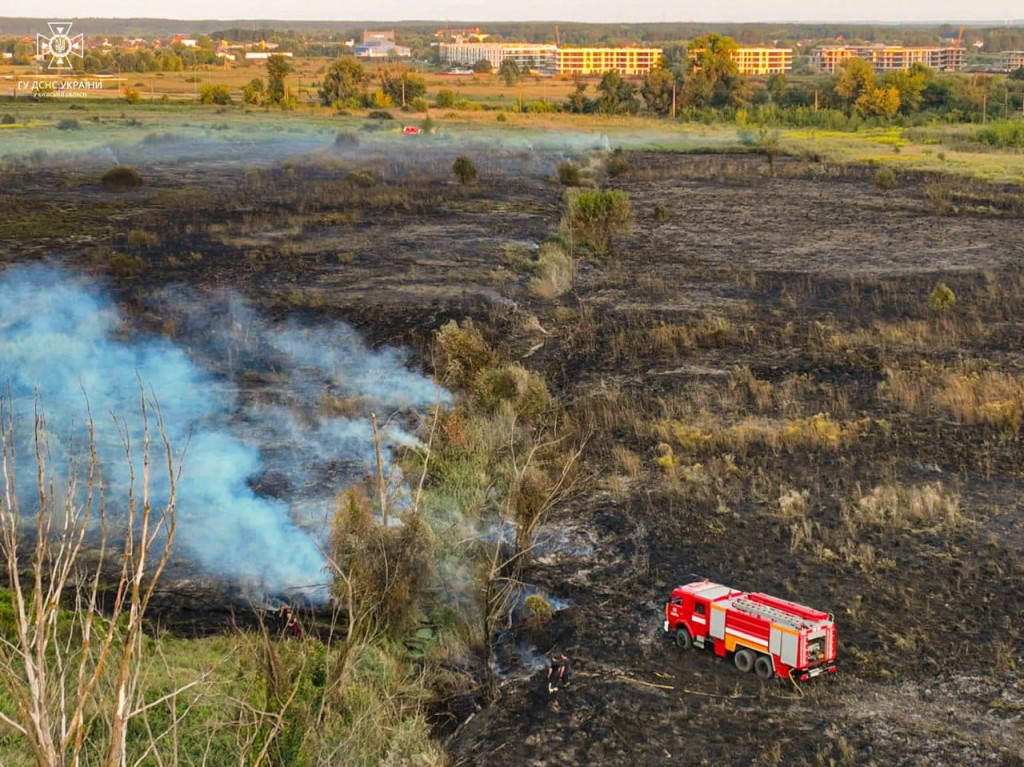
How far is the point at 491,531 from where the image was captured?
51.2ft

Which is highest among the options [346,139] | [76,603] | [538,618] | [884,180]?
[76,603]

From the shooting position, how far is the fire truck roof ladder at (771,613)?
475 inches

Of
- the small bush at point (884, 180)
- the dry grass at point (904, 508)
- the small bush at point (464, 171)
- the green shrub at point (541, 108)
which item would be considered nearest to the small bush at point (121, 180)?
the small bush at point (464, 171)

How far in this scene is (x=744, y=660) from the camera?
40.9 feet

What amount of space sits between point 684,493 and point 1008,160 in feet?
173

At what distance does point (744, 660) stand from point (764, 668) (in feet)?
0.80

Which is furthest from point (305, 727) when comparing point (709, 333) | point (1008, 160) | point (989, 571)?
point (1008, 160)

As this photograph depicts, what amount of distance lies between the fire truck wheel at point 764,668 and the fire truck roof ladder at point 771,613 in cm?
38

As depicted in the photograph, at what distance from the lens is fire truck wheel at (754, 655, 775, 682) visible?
481 inches

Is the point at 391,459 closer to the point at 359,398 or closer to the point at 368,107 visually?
the point at 359,398

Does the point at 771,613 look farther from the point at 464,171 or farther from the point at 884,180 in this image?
the point at 884,180

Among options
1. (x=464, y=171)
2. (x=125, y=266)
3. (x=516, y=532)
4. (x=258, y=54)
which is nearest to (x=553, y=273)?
(x=125, y=266)

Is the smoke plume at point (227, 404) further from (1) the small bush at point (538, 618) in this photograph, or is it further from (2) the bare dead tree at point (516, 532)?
(1) the small bush at point (538, 618)

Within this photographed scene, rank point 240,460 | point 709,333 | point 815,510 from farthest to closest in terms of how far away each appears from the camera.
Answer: point 709,333 → point 240,460 → point 815,510
